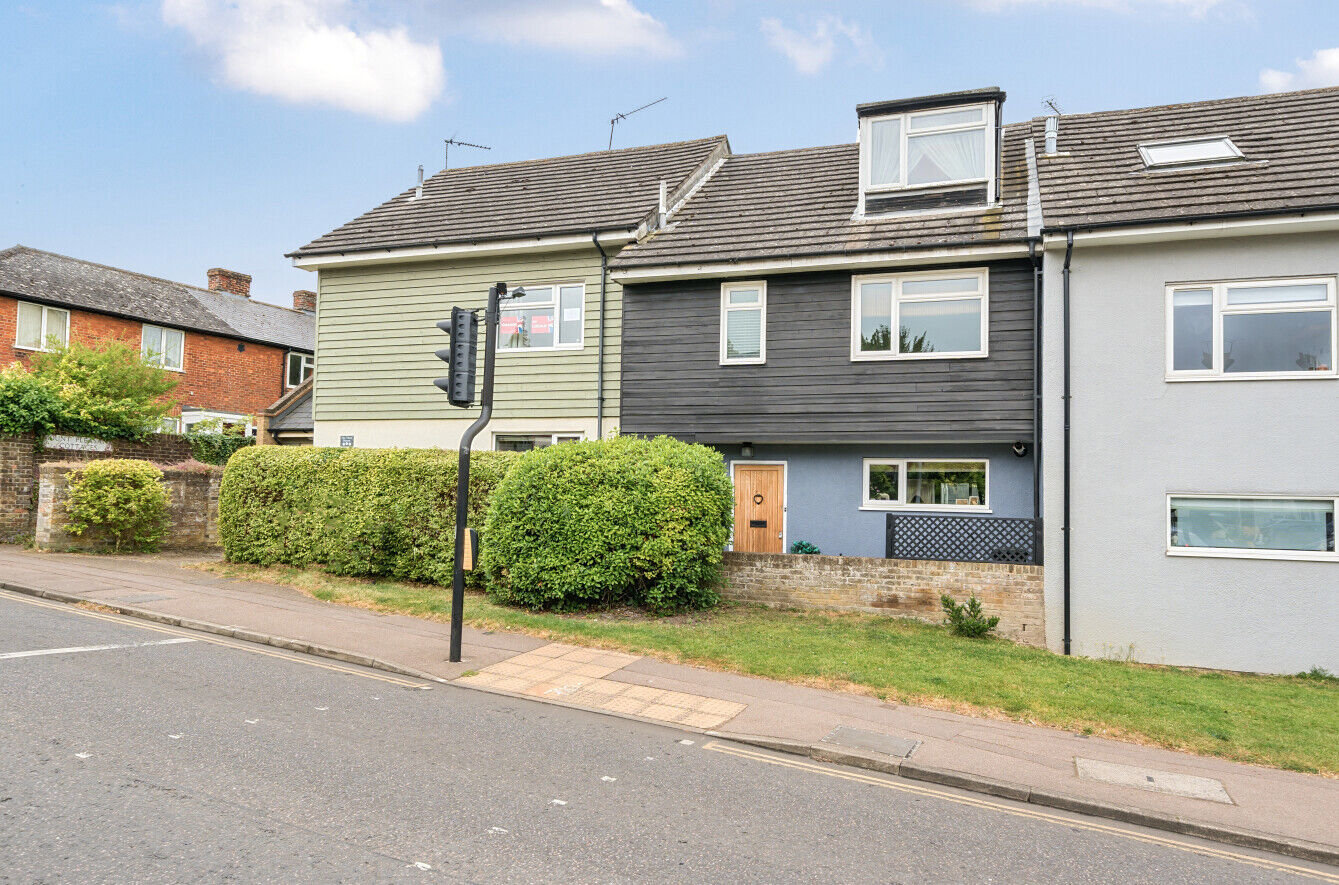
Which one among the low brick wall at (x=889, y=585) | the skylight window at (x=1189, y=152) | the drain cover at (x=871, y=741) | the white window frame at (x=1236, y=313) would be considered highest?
the skylight window at (x=1189, y=152)

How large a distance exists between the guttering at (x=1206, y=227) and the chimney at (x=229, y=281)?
2994 centimetres

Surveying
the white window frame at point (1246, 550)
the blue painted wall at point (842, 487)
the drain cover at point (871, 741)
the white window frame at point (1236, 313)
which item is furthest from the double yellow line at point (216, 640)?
the white window frame at point (1236, 313)

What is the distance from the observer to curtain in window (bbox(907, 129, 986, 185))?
1396 cm

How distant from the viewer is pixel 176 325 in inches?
1052

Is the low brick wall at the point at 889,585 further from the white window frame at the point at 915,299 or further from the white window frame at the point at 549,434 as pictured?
the white window frame at the point at 549,434

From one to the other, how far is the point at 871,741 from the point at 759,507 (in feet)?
25.6

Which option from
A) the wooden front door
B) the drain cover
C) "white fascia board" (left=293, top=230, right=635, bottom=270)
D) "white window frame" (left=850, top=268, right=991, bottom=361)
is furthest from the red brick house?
the drain cover

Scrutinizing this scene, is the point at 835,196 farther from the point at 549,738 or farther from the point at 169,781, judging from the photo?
the point at 169,781

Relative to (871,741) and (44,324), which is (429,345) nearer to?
(871,741)

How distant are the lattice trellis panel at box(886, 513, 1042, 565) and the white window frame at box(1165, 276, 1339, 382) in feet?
8.96

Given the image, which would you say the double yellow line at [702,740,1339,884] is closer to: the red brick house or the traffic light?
the traffic light

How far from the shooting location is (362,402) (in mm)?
17344

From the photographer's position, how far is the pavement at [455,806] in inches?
165

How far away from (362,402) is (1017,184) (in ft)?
41.8
